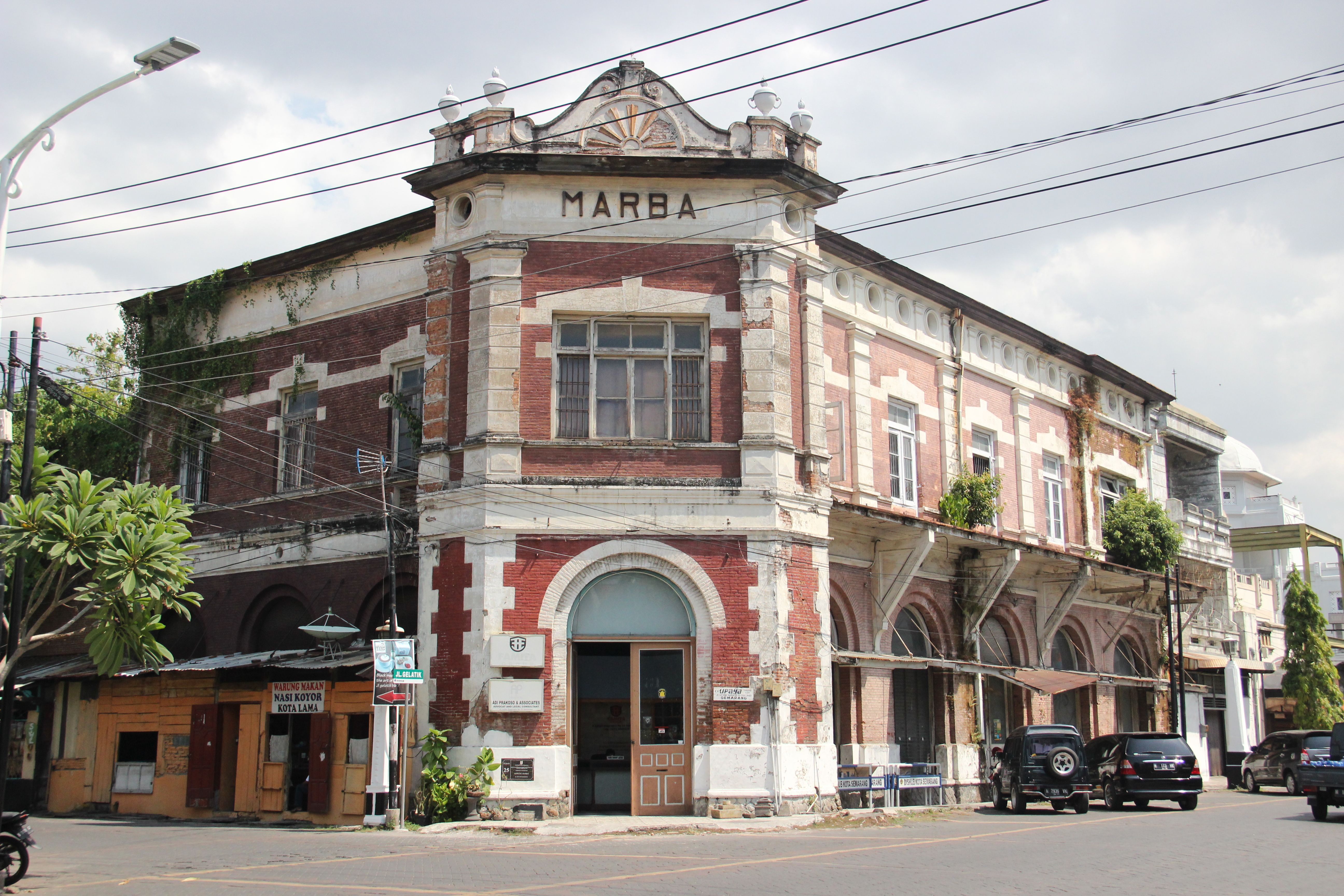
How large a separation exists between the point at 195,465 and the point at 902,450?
52.8ft

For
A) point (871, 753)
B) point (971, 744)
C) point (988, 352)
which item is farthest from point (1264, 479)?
point (871, 753)

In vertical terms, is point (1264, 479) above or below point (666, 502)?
above

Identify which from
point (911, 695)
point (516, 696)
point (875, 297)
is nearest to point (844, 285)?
point (875, 297)

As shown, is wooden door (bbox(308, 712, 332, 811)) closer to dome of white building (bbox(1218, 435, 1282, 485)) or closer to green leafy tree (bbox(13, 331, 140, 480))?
green leafy tree (bbox(13, 331, 140, 480))

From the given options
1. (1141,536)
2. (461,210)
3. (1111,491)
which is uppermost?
(461,210)

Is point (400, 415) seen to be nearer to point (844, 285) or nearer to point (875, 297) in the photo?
point (844, 285)

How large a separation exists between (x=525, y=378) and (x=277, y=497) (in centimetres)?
779

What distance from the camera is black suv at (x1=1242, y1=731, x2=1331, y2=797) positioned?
29.2m

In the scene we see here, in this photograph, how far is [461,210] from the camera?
21.8m

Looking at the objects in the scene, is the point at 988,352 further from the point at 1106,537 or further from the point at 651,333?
the point at 651,333

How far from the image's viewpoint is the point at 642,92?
21547 mm

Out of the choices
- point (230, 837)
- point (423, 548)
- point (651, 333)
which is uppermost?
point (651, 333)

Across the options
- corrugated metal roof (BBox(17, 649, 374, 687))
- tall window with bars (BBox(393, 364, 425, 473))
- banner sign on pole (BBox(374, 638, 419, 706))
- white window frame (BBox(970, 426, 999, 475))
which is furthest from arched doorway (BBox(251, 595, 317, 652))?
white window frame (BBox(970, 426, 999, 475))

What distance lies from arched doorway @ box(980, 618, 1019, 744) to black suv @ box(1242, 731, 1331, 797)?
7.06m
